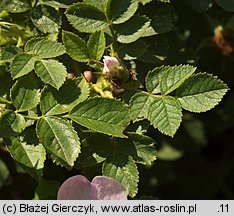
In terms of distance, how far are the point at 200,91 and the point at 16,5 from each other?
511mm

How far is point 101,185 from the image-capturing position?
1.62 m

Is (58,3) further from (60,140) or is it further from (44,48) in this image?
(60,140)

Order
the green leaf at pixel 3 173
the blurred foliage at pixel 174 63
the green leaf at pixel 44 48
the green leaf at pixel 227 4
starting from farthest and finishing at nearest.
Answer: the green leaf at pixel 3 173 < the green leaf at pixel 227 4 < the blurred foliage at pixel 174 63 < the green leaf at pixel 44 48

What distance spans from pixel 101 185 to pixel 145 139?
0.15 metres

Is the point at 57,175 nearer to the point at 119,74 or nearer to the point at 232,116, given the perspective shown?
the point at 119,74

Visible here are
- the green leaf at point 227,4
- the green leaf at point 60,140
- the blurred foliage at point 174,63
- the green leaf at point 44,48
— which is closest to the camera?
the green leaf at point 60,140

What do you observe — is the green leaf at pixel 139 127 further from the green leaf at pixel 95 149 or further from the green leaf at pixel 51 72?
the green leaf at pixel 51 72

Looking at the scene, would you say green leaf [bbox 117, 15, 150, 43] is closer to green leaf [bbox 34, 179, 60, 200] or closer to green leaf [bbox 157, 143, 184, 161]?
green leaf [bbox 34, 179, 60, 200]

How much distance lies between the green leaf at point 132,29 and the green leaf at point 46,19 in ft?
0.52

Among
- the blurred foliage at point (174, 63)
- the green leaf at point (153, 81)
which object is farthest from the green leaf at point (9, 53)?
the green leaf at point (153, 81)

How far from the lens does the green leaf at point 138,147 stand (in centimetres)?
165

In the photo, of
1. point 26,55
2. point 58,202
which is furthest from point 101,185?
point 26,55

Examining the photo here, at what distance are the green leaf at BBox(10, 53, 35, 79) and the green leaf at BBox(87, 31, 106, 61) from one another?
14 cm

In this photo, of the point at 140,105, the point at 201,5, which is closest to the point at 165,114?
the point at 140,105
